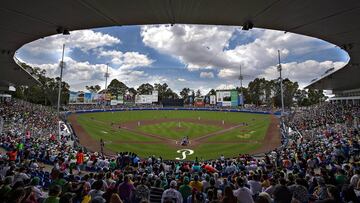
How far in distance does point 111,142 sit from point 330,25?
97.8ft

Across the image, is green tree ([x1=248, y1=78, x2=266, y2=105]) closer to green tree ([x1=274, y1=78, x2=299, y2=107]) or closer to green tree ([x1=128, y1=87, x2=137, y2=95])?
green tree ([x1=274, y1=78, x2=299, y2=107])

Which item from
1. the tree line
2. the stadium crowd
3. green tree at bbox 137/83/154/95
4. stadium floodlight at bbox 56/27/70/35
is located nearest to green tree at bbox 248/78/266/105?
the tree line

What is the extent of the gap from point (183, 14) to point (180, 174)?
301 inches

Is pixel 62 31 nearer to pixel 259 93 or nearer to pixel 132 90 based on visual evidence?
pixel 259 93

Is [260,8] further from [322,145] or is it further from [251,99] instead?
[251,99]

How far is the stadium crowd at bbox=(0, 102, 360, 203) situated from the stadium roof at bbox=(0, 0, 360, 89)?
5.91 metres

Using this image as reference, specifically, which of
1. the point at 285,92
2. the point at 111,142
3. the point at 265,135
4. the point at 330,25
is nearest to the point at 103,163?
the point at 330,25

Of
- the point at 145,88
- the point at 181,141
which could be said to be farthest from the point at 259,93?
the point at 181,141

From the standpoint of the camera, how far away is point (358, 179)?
8.19 metres

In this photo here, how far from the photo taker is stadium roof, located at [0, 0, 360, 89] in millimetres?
8180

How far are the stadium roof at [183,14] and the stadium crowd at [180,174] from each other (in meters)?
5.91

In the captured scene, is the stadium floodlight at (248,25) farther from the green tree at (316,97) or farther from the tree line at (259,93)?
the green tree at (316,97)

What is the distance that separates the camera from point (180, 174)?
11.9 m

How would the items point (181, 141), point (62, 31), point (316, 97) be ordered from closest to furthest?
1. point (62, 31)
2. point (181, 141)
3. point (316, 97)
